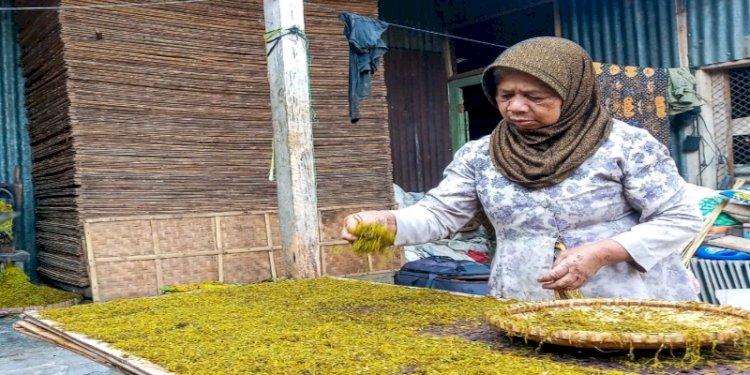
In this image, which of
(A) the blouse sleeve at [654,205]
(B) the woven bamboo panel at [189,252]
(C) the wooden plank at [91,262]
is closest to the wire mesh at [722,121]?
(B) the woven bamboo panel at [189,252]

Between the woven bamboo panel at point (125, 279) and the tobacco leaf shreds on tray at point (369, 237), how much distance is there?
15.3 ft

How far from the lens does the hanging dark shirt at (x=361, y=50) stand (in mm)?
6496

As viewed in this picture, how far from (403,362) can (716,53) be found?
25.4ft

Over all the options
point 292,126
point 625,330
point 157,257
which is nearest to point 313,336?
point 625,330

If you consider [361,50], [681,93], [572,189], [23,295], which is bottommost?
[23,295]

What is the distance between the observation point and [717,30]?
7805 millimetres

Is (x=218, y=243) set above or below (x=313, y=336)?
below

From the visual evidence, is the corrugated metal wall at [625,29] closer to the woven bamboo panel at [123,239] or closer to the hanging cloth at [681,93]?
the hanging cloth at [681,93]

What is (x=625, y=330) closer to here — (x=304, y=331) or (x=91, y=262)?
(x=304, y=331)

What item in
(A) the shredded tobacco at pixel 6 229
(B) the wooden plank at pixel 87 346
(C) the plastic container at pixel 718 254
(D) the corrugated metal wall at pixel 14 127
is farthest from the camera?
(D) the corrugated metal wall at pixel 14 127

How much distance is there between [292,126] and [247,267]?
3342mm

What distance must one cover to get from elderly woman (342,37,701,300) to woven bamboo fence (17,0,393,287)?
468 cm

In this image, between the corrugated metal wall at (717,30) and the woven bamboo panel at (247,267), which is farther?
the corrugated metal wall at (717,30)

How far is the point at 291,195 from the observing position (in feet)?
13.6
